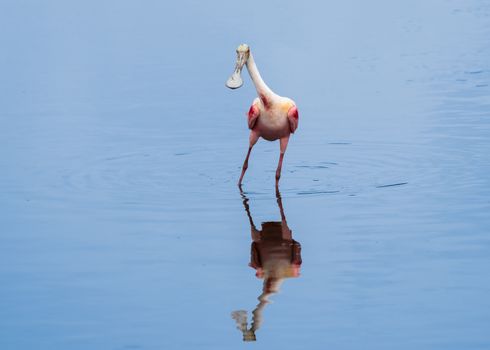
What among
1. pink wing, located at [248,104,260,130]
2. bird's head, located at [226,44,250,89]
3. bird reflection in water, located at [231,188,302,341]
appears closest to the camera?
bird reflection in water, located at [231,188,302,341]

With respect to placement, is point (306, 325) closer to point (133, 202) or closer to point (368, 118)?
point (133, 202)

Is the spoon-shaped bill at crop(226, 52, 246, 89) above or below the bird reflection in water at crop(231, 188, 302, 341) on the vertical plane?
above

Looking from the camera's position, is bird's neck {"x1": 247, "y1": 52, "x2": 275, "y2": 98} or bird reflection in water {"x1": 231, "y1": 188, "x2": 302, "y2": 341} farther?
bird's neck {"x1": 247, "y1": 52, "x2": 275, "y2": 98}

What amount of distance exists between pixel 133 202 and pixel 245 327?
14.5 ft

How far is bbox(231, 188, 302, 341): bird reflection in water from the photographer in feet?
31.3

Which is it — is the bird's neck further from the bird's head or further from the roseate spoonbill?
the bird's head

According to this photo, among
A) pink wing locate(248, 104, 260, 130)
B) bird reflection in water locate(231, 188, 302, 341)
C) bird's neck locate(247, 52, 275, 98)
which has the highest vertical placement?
bird's neck locate(247, 52, 275, 98)

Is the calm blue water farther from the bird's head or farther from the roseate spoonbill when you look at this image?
the bird's head

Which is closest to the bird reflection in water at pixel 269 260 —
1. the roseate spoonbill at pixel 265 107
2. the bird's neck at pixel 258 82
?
the roseate spoonbill at pixel 265 107

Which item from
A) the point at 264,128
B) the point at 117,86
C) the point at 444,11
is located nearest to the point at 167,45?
the point at 117,86

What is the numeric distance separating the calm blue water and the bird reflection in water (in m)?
0.07

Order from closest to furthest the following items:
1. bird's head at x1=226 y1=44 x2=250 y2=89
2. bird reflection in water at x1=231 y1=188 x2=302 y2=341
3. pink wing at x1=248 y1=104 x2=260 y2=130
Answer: bird reflection in water at x1=231 y1=188 x2=302 y2=341
bird's head at x1=226 y1=44 x2=250 y2=89
pink wing at x1=248 y1=104 x2=260 y2=130

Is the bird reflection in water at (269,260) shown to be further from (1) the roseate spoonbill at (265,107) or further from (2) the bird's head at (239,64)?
(2) the bird's head at (239,64)

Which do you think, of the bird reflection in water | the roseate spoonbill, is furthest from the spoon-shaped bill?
the bird reflection in water
